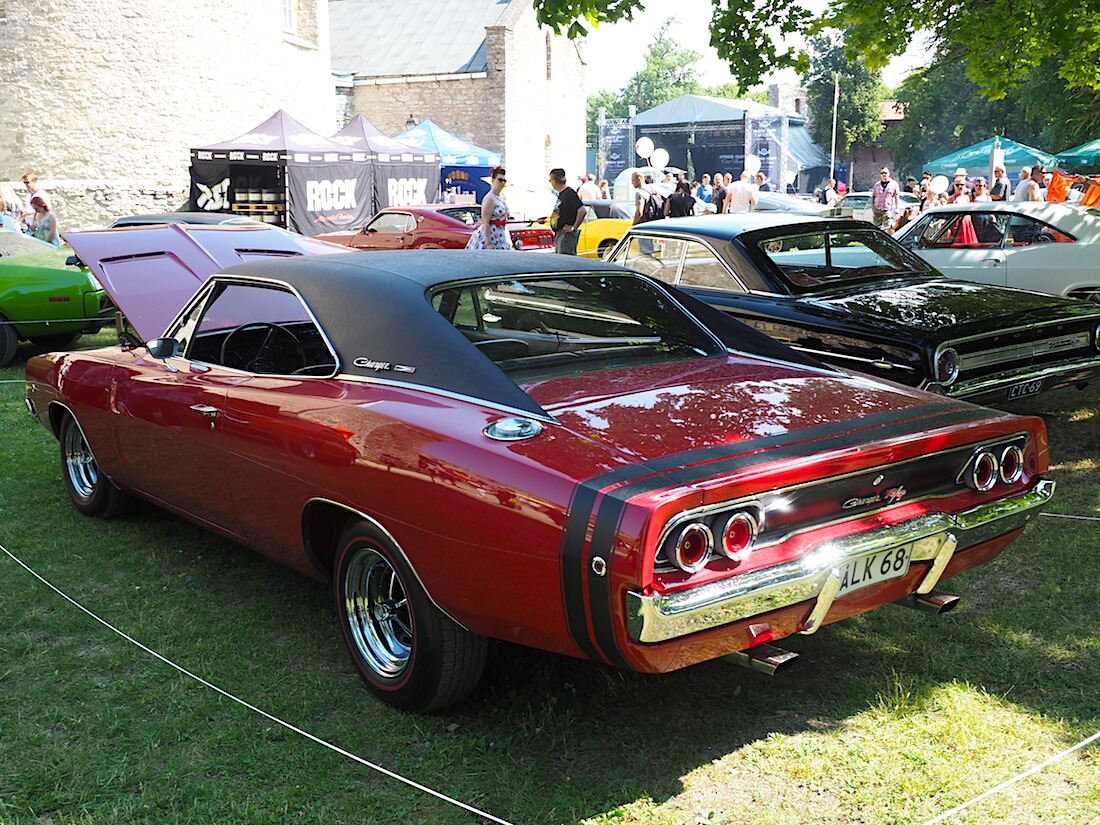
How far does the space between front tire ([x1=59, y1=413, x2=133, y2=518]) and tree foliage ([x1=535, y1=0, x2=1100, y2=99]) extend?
469 cm

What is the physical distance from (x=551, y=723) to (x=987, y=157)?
34.7 meters

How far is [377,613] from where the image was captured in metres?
3.82

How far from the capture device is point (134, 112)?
27844mm

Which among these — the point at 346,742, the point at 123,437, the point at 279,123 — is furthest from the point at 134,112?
the point at 346,742

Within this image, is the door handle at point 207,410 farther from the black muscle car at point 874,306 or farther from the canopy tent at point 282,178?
the canopy tent at point 282,178

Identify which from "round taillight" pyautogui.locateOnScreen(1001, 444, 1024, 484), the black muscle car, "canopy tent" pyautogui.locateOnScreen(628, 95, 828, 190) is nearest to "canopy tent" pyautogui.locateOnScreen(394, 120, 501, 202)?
the black muscle car

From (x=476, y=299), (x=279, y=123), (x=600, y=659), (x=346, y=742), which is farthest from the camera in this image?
(x=279, y=123)

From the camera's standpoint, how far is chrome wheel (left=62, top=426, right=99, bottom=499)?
19.3 ft

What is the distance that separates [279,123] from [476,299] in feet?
72.3

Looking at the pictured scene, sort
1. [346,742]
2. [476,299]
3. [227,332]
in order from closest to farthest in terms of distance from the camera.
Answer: [346,742] → [476,299] → [227,332]

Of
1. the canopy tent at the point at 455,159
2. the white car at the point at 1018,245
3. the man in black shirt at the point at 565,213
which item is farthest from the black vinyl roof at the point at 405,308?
the canopy tent at the point at 455,159

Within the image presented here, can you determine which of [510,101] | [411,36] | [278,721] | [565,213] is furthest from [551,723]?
[411,36]

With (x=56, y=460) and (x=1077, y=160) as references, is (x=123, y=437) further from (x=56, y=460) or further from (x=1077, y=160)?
(x=1077, y=160)

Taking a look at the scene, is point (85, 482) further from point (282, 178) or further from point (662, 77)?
point (662, 77)
